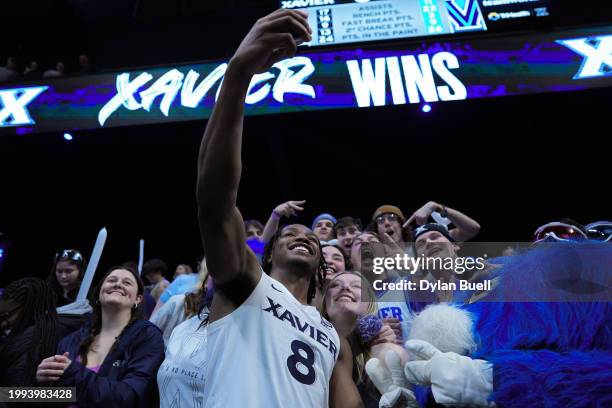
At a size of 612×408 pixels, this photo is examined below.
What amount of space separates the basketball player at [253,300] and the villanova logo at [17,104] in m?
6.47

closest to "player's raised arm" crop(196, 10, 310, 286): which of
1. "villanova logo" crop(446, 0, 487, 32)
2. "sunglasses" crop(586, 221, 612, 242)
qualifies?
"sunglasses" crop(586, 221, 612, 242)

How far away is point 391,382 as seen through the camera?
6.22 ft

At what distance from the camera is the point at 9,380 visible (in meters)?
2.66

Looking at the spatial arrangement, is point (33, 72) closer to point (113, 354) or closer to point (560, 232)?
point (113, 354)

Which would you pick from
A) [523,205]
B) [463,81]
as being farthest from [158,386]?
[523,205]

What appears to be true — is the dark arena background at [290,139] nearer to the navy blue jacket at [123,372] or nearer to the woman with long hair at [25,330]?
the woman with long hair at [25,330]

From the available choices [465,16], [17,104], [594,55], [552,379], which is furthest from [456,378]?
[17,104]

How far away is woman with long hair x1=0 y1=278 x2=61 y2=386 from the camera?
268 centimetres

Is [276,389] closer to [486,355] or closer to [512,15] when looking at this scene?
[486,355]

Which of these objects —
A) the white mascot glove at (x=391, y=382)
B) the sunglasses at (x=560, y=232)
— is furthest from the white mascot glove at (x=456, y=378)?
the sunglasses at (x=560, y=232)

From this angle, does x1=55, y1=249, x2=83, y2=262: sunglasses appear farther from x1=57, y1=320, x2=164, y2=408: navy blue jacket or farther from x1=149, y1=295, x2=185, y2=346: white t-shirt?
x1=57, y1=320, x2=164, y2=408: navy blue jacket

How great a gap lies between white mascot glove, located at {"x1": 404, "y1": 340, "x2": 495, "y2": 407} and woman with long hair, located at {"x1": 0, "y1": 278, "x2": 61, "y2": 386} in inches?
71.0

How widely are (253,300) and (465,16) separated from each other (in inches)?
245

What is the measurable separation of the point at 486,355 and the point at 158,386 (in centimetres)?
139
